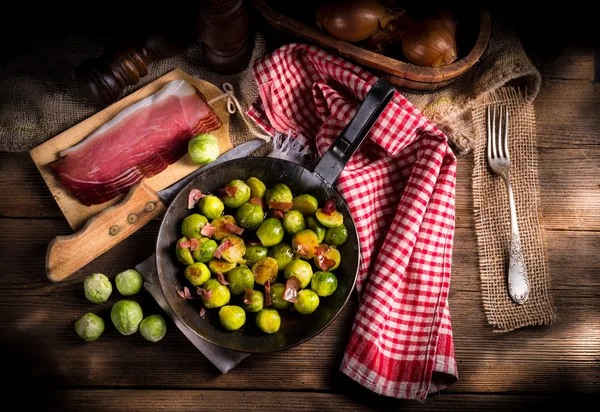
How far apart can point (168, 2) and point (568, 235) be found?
2.64 m

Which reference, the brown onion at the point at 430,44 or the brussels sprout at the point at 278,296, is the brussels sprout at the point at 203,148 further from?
→ the brown onion at the point at 430,44

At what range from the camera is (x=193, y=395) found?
2.45m

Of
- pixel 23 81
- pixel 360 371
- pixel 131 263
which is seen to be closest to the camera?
pixel 360 371

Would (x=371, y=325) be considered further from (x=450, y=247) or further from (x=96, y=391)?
(x=96, y=391)

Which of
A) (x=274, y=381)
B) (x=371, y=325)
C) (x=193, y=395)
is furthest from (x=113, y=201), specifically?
(x=371, y=325)

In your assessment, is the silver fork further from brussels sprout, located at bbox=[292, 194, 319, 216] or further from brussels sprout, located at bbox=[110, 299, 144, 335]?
brussels sprout, located at bbox=[110, 299, 144, 335]

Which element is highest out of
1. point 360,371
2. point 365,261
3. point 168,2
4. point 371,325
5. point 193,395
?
Result: point 168,2

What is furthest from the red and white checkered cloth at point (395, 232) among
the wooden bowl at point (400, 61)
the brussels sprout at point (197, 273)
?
the brussels sprout at point (197, 273)

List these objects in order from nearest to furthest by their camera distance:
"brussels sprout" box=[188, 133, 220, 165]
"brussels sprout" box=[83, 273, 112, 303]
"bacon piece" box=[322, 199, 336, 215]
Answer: "bacon piece" box=[322, 199, 336, 215] → "brussels sprout" box=[83, 273, 112, 303] → "brussels sprout" box=[188, 133, 220, 165]

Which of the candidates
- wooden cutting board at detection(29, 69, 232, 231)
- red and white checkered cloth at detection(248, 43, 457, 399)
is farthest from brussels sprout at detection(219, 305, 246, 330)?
wooden cutting board at detection(29, 69, 232, 231)

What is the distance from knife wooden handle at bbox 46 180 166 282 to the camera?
2445 mm

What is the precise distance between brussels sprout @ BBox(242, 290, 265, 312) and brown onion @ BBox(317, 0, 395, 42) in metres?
1.33

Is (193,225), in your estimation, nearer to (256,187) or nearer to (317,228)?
(256,187)

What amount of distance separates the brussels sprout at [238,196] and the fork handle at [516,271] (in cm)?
142
